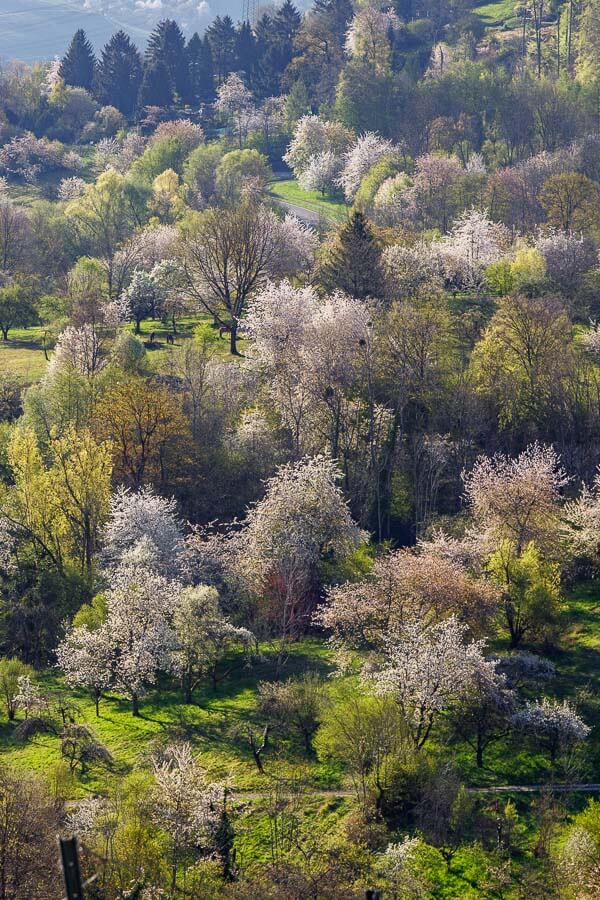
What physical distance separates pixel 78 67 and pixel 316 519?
127 metres

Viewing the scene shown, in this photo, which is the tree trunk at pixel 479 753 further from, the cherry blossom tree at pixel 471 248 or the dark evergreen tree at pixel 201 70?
the dark evergreen tree at pixel 201 70

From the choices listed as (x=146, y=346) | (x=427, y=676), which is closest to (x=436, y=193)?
(x=146, y=346)

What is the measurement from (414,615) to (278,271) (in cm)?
4472

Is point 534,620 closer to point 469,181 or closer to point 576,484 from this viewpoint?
point 576,484

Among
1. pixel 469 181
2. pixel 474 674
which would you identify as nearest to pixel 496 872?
pixel 474 674

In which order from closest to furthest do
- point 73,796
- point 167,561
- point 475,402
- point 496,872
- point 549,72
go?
point 496,872 < point 73,796 < point 167,561 < point 475,402 < point 549,72

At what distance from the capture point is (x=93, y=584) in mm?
50875

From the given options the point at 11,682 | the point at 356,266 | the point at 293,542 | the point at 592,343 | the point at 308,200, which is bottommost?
the point at 11,682

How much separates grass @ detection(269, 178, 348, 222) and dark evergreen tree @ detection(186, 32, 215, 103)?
3129 cm

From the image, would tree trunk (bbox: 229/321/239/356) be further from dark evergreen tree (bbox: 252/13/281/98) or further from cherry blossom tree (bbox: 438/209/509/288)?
dark evergreen tree (bbox: 252/13/281/98)

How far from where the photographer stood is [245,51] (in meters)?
154

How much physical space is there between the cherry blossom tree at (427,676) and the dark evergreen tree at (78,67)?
451 ft

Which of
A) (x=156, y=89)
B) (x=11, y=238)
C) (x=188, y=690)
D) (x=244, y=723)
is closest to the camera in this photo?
(x=244, y=723)

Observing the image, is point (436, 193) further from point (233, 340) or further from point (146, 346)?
point (146, 346)
